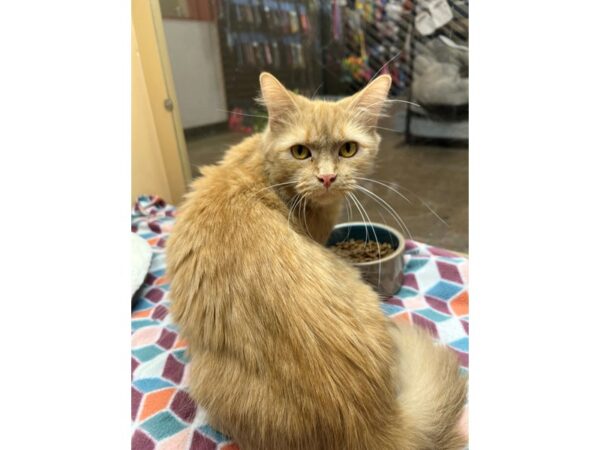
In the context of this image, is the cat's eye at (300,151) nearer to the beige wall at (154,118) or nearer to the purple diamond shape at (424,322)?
the purple diamond shape at (424,322)

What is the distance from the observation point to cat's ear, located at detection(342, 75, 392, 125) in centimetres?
88

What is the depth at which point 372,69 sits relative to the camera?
1.35 meters

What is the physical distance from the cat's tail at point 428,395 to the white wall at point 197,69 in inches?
43.2

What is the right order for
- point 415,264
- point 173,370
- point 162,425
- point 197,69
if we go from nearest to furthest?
point 162,425
point 173,370
point 415,264
point 197,69

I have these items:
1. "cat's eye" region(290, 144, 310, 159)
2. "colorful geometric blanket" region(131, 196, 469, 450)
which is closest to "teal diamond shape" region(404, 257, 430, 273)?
"colorful geometric blanket" region(131, 196, 469, 450)

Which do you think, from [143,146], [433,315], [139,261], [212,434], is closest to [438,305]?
[433,315]

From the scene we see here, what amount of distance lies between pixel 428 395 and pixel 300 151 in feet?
1.95

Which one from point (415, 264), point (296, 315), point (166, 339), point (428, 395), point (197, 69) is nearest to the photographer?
point (296, 315)

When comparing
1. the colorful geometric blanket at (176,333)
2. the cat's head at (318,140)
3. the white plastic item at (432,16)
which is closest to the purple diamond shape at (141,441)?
the colorful geometric blanket at (176,333)

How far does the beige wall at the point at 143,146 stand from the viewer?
165 centimetres

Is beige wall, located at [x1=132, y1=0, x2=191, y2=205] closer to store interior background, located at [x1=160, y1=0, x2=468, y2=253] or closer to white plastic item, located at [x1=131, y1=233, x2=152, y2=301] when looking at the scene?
store interior background, located at [x1=160, y1=0, x2=468, y2=253]

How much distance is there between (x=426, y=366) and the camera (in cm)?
82

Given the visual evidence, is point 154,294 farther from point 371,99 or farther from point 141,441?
point 371,99

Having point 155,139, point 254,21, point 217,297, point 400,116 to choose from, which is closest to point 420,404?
point 217,297
